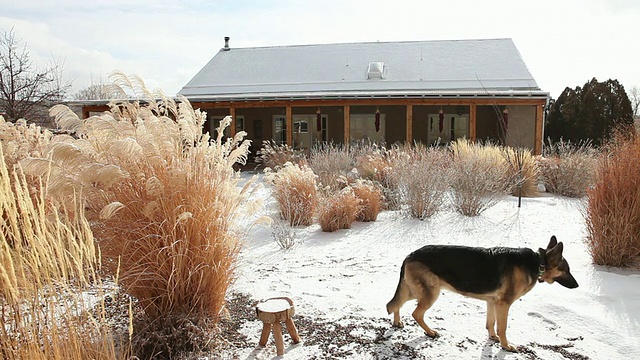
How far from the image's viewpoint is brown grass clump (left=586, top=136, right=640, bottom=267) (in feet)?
15.5

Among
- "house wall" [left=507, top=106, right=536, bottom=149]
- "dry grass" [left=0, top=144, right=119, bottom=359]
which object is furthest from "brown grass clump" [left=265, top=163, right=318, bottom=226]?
"house wall" [left=507, top=106, right=536, bottom=149]

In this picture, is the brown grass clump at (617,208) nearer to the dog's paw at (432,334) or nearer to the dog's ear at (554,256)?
the dog's ear at (554,256)

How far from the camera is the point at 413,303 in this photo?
13.6ft

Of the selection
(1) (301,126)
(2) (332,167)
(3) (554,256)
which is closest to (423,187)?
(2) (332,167)

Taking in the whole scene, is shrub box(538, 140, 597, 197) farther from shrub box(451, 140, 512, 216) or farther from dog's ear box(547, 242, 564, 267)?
dog's ear box(547, 242, 564, 267)

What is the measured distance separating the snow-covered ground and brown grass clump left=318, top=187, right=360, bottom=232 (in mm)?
172

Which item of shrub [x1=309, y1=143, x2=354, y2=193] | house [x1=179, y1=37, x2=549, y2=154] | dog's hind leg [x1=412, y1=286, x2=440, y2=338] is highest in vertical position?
house [x1=179, y1=37, x2=549, y2=154]

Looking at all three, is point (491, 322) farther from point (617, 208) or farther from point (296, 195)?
point (296, 195)

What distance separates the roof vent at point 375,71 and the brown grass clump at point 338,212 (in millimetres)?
13370

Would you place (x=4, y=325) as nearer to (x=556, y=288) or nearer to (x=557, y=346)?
(x=557, y=346)

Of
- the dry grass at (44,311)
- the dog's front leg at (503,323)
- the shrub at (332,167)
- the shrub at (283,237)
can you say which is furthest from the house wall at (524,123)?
the dry grass at (44,311)

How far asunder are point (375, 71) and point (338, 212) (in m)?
14.0

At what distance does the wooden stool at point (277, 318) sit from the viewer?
9.80 ft

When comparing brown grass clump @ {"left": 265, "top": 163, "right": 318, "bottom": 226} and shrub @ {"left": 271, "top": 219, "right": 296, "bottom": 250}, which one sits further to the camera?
brown grass clump @ {"left": 265, "top": 163, "right": 318, "bottom": 226}
